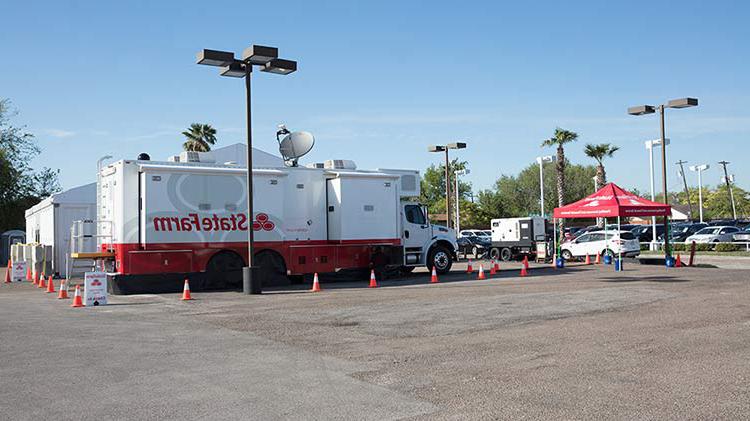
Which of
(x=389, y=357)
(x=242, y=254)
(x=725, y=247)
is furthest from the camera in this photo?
(x=725, y=247)

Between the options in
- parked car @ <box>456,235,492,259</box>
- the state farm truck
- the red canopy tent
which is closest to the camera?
the state farm truck

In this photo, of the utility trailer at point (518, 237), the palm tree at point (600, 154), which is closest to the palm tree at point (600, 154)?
the palm tree at point (600, 154)

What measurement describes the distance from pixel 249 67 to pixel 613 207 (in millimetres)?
14041

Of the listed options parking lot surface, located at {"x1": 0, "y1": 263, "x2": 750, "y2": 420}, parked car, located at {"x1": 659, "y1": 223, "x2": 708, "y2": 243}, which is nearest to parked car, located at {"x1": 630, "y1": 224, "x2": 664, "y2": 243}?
parked car, located at {"x1": 659, "y1": 223, "x2": 708, "y2": 243}

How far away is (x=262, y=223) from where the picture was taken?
2147 cm

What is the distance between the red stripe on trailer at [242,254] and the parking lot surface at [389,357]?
2438 millimetres

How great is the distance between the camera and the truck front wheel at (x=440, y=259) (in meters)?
25.5

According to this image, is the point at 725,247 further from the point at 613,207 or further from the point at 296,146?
the point at 296,146

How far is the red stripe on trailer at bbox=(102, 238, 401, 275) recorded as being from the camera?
766 inches

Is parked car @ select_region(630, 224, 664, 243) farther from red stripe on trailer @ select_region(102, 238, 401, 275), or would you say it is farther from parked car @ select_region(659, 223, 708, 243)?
red stripe on trailer @ select_region(102, 238, 401, 275)

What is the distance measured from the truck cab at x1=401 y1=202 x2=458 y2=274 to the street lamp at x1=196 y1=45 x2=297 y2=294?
7.01m

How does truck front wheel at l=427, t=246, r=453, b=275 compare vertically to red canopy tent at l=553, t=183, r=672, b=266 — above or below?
below

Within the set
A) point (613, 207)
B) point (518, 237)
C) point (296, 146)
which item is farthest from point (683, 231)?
point (296, 146)

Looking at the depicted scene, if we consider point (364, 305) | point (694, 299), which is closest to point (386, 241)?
point (364, 305)
